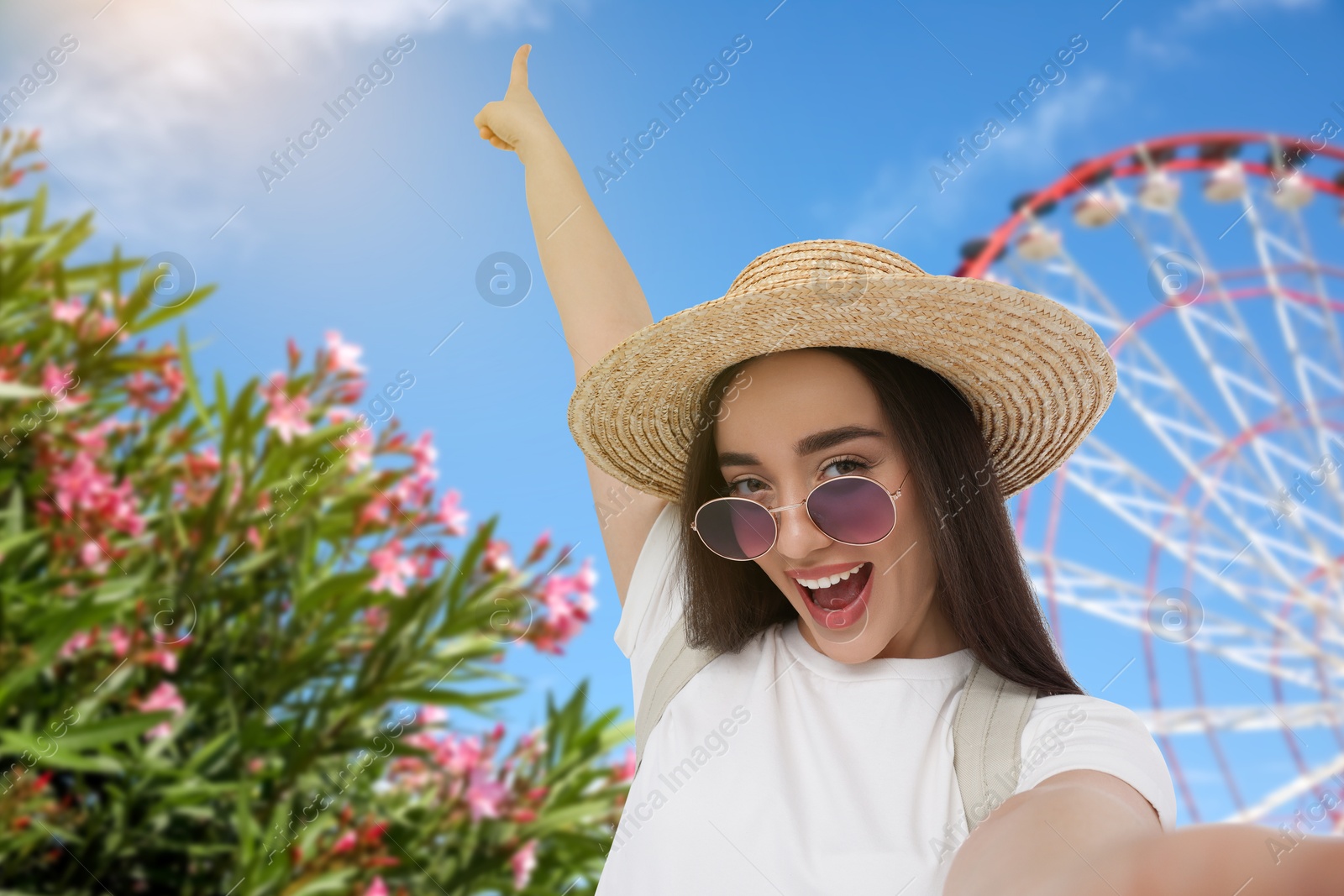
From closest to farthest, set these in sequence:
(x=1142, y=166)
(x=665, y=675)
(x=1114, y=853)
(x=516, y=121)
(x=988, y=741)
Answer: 1. (x=1114, y=853)
2. (x=988, y=741)
3. (x=665, y=675)
4. (x=516, y=121)
5. (x=1142, y=166)

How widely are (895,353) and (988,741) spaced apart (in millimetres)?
418

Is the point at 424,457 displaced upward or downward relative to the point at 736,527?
upward

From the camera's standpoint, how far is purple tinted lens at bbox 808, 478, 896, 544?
1.00 metres

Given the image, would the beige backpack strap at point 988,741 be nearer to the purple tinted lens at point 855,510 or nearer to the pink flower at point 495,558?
the purple tinted lens at point 855,510

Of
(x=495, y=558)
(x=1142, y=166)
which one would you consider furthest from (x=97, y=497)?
(x=1142, y=166)

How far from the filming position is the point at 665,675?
117cm

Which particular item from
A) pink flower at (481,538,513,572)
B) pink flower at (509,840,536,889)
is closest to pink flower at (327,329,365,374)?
pink flower at (481,538,513,572)

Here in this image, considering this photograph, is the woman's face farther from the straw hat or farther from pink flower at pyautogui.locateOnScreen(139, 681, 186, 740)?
pink flower at pyautogui.locateOnScreen(139, 681, 186, 740)

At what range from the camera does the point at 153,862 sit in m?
2.26

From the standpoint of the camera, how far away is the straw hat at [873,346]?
1.02m

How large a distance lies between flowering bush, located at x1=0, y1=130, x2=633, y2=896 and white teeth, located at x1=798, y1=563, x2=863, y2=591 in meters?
1.48

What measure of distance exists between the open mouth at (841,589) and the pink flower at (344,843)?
164 centimetres

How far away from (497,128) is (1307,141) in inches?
164

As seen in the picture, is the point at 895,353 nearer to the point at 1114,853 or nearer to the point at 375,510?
the point at 1114,853
